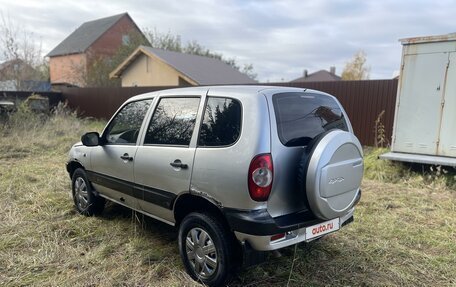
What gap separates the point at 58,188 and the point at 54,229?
183cm

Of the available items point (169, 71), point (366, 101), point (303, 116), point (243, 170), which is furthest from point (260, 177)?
point (169, 71)

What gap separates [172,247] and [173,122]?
1.40 m

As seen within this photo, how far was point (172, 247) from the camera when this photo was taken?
379 cm

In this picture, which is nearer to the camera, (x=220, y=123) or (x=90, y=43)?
(x=220, y=123)

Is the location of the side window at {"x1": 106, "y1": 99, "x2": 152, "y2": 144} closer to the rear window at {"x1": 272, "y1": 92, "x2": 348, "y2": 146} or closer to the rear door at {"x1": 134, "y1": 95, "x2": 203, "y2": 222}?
the rear door at {"x1": 134, "y1": 95, "x2": 203, "y2": 222}

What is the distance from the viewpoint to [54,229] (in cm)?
421

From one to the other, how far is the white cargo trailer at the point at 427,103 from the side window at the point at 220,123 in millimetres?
4955

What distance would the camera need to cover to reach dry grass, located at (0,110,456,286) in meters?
3.18

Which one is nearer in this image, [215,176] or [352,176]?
[215,176]

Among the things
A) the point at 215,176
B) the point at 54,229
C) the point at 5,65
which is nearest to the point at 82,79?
the point at 5,65

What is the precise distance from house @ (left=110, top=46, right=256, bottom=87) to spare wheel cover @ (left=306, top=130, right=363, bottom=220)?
16312 millimetres

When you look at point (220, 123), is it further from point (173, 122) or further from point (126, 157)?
point (126, 157)

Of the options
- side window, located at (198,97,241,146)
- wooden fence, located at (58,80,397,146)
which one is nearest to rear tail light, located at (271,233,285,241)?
side window, located at (198,97,241,146)

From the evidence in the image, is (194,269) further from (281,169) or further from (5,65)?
(5,65)
